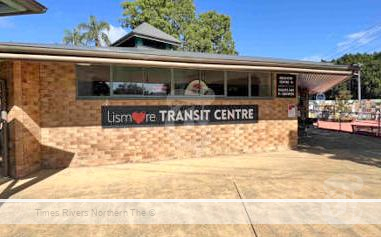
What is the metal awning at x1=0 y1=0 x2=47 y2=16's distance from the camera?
12.3 ft

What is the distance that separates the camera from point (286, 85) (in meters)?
9.24

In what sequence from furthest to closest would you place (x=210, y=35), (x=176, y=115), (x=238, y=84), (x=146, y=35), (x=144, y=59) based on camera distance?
(x=210, y=35) → (x=146, y=35) → (x=238, y=84) → (x=176, y=115) → (x=144, y=59)

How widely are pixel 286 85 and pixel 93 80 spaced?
606 cm

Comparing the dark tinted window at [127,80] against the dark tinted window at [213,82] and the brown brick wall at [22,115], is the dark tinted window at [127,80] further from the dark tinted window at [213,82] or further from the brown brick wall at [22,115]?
the dark tinted window at [213,82]

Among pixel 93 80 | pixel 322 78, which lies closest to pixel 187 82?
pixel 93 80

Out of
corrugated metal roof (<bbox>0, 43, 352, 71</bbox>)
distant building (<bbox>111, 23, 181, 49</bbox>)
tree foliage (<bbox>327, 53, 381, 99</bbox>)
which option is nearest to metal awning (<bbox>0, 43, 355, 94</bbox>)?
corrugated metal roof (<bbox>0, 43, 352, 71</bbox>)

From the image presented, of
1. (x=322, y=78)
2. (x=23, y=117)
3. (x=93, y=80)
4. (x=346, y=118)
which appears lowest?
(x=346, y=118)

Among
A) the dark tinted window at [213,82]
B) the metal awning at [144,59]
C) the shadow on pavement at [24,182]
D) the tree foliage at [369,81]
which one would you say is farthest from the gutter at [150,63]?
the tree foliage at [369,81]

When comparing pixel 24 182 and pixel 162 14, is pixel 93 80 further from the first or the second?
pixel 162 14

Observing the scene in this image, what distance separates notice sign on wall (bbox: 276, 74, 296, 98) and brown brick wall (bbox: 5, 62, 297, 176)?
184 cm

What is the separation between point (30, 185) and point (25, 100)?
1.96 m

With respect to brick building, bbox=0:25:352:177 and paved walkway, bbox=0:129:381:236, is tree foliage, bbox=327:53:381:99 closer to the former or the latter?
brick building, bbox=0:25:352:177

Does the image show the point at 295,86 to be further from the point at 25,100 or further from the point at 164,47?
the point at 25,100

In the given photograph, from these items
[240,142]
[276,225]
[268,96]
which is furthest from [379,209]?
[268,96]
